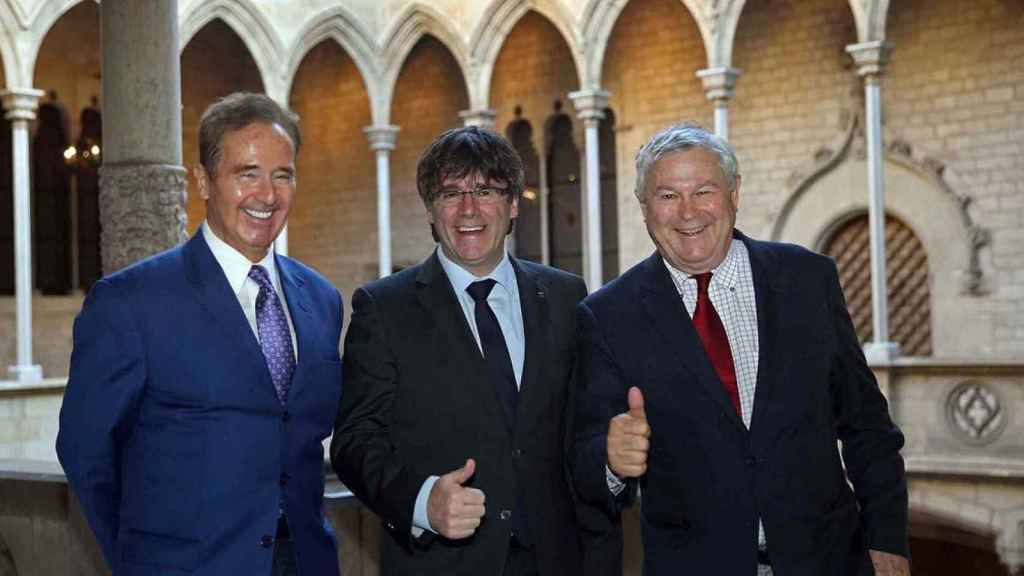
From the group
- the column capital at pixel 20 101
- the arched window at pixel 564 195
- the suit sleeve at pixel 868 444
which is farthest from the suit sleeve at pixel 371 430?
the arched window at pixel 564 195

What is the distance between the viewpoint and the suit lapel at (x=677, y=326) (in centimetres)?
247

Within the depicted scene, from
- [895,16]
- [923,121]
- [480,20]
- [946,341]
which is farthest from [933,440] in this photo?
[480,20]

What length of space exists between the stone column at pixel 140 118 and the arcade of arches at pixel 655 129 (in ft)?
19.8

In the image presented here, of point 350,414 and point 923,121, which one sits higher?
point 923,121

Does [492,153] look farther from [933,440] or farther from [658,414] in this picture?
[933,440]

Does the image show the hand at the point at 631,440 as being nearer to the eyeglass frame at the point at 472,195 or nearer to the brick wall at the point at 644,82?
the eyeglass frame at the point at 472,195

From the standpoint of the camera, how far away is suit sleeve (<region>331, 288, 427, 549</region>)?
7.93 feet

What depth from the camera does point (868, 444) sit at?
8.23ft

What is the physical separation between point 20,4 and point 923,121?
9143 millimetres

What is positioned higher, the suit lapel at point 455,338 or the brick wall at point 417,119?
the brick wall at point 417,119

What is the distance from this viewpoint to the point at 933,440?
9758 mm

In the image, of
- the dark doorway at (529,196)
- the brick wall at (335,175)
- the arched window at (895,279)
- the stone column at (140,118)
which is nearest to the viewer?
the stone column at (140,118)

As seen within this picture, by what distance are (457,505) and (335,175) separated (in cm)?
1586

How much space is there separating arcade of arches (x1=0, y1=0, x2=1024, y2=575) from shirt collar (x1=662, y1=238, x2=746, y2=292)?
23.7 feet
